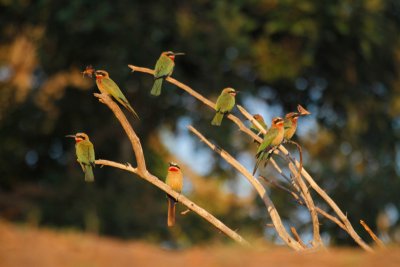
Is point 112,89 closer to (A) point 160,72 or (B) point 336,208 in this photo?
(A) point 160,72

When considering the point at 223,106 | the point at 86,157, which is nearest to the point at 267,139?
the point at 223,106

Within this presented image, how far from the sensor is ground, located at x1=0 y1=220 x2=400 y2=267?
19.4 ft

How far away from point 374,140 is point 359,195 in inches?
75.1

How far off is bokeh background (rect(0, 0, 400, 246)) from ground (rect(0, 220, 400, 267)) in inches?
234

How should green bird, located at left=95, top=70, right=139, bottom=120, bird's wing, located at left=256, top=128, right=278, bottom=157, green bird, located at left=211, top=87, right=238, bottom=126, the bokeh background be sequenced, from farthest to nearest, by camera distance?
the bokeh background < green bird, located at left=95, top=70, right=139, bottom=120 < green bird, located at left=211, top=87, right=238, bottom=126 < bird's wing, located at left=256, top=128, right=278, bottom=157

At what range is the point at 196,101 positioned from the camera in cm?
1797

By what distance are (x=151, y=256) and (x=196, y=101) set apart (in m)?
10.0

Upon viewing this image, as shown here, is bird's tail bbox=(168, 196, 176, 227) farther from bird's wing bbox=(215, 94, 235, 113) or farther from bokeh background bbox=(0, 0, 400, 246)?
bokeh background bbox=(0, 0, 400, 246)

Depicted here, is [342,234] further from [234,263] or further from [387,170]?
[234,263]

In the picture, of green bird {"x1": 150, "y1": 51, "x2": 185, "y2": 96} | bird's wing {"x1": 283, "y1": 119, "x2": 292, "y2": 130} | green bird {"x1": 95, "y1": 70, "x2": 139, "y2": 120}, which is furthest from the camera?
green bird {"x1": 150, "y1": 51, "x2": 185, "y2": 96}

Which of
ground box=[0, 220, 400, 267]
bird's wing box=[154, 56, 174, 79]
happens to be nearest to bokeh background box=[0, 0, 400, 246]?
ground box=[0, 220, 400, 267]

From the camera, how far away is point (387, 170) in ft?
60.8

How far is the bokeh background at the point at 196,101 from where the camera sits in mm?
16781

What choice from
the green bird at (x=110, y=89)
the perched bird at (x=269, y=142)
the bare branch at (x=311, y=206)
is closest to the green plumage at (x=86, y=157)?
the green bird at (x=110, y=89)
